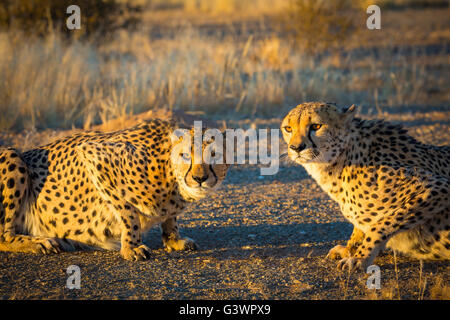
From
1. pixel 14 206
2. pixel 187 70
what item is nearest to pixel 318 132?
pixel 14 206

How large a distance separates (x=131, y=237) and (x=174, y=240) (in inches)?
14.7

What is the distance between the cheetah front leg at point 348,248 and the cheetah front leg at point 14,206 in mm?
2082

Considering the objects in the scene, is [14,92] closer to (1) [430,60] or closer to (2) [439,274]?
(2) [439,274]

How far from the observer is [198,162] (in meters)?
3.76

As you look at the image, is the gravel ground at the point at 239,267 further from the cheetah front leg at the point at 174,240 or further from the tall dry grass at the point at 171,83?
the tall dry grass at the point at 171,83

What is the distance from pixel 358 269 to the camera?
382 centimetres

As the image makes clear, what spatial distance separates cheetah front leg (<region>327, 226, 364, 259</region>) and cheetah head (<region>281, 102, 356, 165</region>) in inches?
26.4

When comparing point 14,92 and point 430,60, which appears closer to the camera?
point 14,92

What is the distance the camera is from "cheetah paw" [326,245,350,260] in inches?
162

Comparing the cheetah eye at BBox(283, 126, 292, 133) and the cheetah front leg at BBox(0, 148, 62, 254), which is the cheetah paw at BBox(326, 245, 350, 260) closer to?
the cheetah eye at BBox(283, 126, 292, 133)

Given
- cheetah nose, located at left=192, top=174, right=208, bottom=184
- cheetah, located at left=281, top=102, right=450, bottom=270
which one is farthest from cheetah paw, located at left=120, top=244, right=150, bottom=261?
cheetah, located at left=281, top=102, right=450, bottom=270

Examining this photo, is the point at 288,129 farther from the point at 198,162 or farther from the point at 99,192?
the point at 99,192

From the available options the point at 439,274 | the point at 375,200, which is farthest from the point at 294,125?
the point at 439,274

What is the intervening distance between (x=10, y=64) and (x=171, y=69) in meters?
2.40
